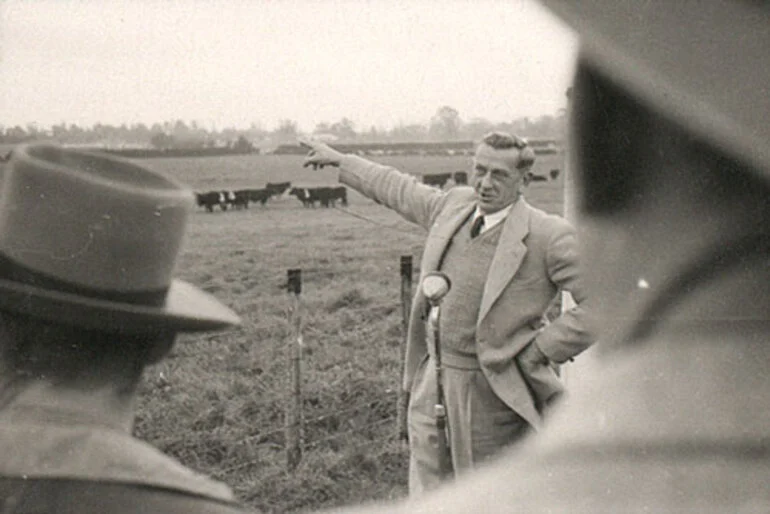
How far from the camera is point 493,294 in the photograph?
2.96 m

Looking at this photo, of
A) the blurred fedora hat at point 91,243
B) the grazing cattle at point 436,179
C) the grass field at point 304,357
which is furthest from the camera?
the grazing cattle at point 436,179

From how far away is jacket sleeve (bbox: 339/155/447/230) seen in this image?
2.98 m

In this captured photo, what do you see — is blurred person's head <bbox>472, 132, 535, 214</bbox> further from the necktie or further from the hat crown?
the hat crown

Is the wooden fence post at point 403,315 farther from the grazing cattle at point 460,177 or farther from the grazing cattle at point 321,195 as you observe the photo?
the grazing cattle at point 321,195

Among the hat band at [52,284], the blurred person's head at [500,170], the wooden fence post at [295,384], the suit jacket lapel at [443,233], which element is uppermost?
the hat band at [52,284]

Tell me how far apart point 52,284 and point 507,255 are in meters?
2.03

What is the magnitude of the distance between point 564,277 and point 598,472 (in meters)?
2.55

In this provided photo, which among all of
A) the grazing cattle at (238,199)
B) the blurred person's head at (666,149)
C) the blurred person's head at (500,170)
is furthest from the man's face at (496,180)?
the blurred person's head at (666,149)

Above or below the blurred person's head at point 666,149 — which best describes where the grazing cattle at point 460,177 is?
below

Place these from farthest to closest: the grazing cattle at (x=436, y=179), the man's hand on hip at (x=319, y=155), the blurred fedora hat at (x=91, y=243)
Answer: the grazing cattle at (x=436, y=179), the man's hand on hip at (x=319, y=155), the blurred fedora hat at (x=91, y=243)

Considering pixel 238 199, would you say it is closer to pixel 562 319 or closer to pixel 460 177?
pixel 562 319

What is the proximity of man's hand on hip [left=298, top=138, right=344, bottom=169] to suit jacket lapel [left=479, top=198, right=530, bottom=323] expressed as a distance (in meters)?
0.56

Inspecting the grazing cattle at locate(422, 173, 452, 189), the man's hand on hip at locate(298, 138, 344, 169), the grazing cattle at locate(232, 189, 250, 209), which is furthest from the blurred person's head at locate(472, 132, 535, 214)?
the grazing cattle at locate(232, 189, 250, 209)

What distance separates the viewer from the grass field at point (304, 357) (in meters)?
2.81
